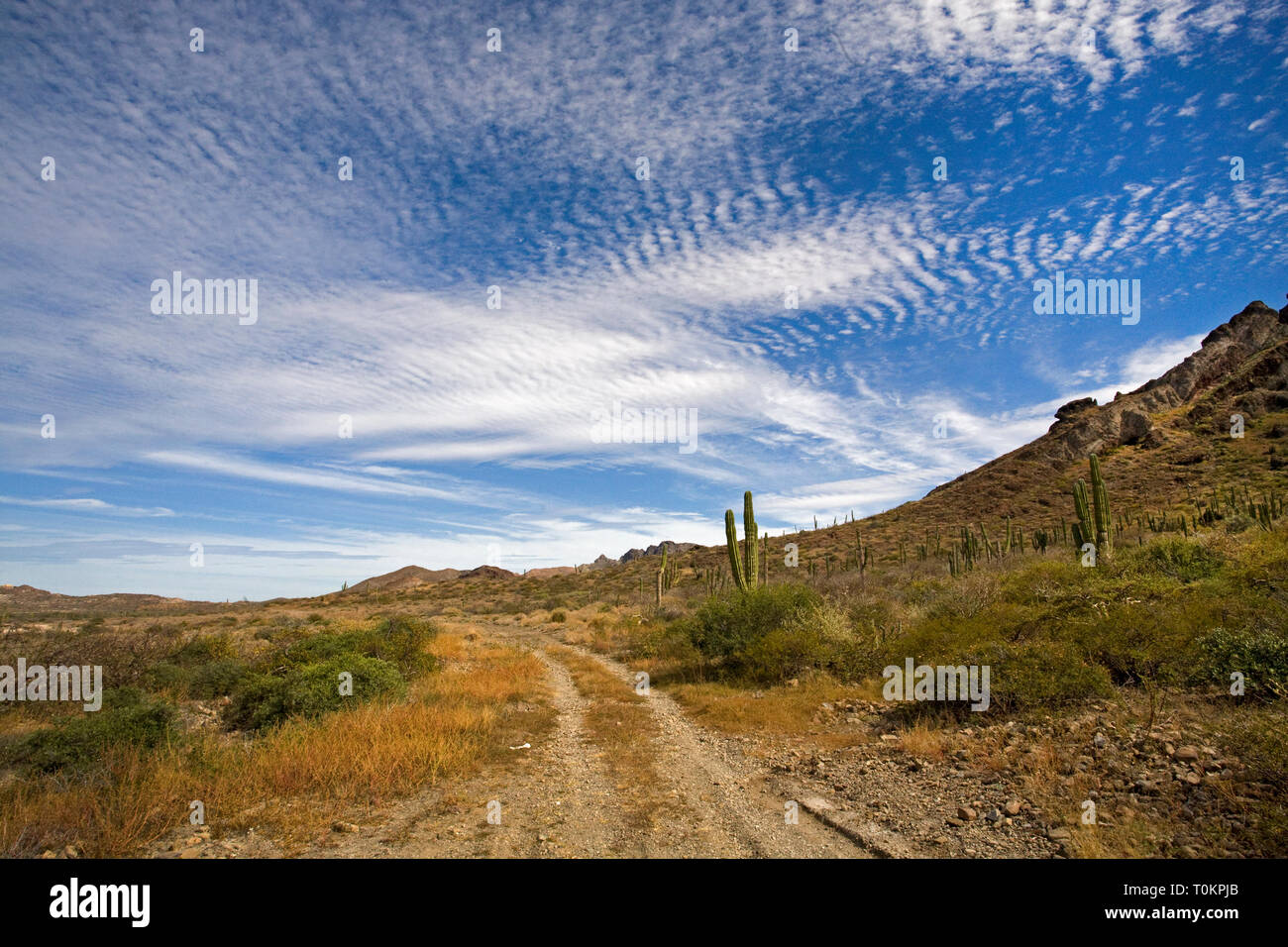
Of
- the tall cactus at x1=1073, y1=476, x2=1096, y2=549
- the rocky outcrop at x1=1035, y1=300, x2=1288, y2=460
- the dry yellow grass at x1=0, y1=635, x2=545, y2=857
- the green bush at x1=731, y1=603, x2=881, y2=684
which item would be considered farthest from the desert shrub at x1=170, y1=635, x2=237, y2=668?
the rocky outcrop at x1=1035, y1=300, x2=1288, y2=460

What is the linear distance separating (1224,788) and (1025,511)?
52.7 metres

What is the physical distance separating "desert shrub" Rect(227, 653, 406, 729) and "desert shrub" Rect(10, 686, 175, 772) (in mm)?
1499

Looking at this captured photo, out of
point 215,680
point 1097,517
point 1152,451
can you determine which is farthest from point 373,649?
point 1152,451

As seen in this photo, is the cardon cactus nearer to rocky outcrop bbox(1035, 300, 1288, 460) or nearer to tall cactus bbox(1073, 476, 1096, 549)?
tall cactus bbox(1073, 476, 1096, 549)

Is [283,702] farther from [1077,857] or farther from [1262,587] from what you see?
[1262,587]

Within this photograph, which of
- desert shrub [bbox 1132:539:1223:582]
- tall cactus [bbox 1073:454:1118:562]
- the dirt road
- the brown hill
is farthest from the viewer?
the brown hill

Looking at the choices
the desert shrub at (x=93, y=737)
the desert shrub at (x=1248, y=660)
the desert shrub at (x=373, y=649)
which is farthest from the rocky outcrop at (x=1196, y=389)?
the desert shrub at (x=93, y=737)

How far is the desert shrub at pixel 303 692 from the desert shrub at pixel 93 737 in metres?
1.50

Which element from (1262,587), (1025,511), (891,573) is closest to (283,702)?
(1262,587)

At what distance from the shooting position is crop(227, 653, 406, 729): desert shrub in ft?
33.4

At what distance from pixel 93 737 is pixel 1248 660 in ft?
48.2

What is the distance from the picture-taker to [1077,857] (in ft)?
16.9

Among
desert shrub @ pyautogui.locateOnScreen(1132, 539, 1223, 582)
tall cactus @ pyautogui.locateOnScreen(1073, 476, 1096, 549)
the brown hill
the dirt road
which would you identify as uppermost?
the brown hill
